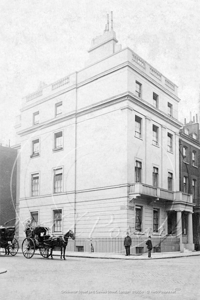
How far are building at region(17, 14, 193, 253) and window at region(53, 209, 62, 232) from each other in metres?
0.09

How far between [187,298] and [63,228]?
24773 mm

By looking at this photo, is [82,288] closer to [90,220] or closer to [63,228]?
[90,220]

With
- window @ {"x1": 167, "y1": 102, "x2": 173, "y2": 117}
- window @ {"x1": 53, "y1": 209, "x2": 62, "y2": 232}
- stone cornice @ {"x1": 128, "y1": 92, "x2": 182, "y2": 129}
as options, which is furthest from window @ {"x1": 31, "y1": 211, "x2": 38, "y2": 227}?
window @ {"x1": 167, "y1": 102, "x2": 173, "y2": 117}

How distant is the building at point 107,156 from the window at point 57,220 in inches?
3.4

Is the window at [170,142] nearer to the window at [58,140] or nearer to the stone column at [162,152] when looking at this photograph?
the stone column at [162,152]

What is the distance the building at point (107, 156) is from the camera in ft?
94.2

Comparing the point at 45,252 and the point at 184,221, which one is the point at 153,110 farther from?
the point at 45,252

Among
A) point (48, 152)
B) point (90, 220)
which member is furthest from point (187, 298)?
point (48, 152)

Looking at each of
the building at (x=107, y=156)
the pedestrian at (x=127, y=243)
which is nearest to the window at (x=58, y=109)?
the building at (x=107, y=156)

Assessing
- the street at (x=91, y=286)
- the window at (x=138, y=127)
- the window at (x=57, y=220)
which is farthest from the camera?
the window at (x=57, y=220)

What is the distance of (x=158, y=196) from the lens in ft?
97.4

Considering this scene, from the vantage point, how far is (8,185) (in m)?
41.0

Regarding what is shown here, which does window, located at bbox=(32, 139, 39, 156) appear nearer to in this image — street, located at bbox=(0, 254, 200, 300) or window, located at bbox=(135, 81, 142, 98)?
window, located at bbox=(135, 81, 142, 98)

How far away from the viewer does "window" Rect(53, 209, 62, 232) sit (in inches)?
1287
